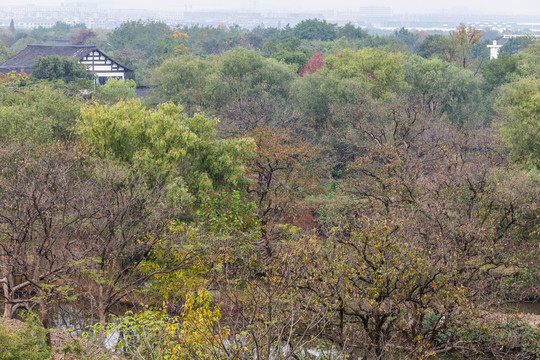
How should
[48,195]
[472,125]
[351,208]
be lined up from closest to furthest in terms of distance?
[48,195], [351,208], [472,125]

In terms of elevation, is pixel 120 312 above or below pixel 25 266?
below

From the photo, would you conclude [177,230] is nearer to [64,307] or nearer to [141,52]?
[64,307]

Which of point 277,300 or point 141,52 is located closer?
point 277,300

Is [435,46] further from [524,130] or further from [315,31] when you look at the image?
[524,130]

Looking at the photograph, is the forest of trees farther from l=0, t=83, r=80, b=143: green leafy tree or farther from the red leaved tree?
the red leaved tree

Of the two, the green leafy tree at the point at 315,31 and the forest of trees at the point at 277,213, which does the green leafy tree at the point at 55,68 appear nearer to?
the forest of trees at the point at 277,213

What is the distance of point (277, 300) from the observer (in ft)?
43.0

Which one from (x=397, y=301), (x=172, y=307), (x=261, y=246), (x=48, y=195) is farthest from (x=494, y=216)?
(x=48, y=195)

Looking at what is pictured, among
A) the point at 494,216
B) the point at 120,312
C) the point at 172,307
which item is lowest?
the point at 120,312

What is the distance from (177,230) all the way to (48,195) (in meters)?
4.13

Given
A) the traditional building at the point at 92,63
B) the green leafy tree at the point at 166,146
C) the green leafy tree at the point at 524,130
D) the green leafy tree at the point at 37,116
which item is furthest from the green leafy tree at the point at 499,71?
the traditional building at the point at 92,63

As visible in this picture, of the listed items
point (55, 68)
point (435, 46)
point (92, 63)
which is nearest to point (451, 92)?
point (55, 68)

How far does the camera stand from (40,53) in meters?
63.6

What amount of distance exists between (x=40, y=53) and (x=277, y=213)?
45243mm
